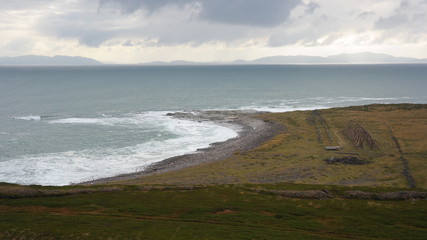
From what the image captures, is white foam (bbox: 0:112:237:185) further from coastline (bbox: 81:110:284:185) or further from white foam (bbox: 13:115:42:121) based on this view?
white foam (bbox: 13:115:42:121)

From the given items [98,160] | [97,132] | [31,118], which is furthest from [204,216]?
[31,118]

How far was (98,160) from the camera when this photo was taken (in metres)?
65.6

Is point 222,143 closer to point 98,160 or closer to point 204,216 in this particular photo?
point 98,160

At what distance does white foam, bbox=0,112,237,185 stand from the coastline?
238cm

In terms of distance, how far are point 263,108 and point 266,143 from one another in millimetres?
61697

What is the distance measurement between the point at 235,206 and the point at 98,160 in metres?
36.7

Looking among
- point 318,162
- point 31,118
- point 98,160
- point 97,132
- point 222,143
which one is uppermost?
point 31,118

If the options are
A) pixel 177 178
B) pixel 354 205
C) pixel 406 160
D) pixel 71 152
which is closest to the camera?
pixel 354 205

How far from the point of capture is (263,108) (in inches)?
5384

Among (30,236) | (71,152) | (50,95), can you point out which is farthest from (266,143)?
(50,95)

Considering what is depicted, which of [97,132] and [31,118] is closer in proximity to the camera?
[97,132]

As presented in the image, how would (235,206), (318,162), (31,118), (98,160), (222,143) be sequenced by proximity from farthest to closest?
1. (31,118)
2. (222,143)
3. (98,160)
4. (318,162)
5. (235,206)

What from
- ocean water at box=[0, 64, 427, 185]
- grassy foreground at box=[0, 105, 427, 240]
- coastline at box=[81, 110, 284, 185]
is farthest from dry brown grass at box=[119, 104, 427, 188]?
ocean water at box=[0, 64, 427, 185]

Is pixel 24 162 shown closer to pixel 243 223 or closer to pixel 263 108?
pixel 243 223
